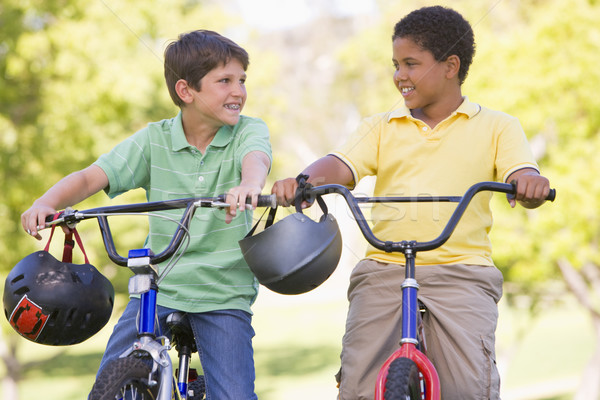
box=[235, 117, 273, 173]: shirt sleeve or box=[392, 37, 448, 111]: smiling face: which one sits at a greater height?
box=[392, 37, 448, 111]: smiling face

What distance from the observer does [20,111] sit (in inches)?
352

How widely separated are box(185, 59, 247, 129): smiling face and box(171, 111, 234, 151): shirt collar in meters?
0.04

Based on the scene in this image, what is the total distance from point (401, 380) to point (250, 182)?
0.95 metres

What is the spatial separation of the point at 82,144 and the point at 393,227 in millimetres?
6091

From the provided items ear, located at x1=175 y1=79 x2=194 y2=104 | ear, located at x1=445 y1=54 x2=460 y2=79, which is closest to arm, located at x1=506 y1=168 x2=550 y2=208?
ear, located at x1=445 y1=54 x2=460 y2=79

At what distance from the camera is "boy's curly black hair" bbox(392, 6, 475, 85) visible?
11.4 feet

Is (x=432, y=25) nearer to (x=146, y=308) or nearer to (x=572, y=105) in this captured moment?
(x=146, y=308)

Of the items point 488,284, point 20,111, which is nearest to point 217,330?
point 488,284

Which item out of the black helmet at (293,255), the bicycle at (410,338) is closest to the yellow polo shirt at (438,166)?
the bicycle at (410,338)

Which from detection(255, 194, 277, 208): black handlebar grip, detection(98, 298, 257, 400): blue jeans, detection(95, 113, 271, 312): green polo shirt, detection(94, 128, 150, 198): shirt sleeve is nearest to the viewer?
detection(255, 194, 277, 208): black handlebar grip

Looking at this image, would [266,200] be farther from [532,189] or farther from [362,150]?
[532,189]

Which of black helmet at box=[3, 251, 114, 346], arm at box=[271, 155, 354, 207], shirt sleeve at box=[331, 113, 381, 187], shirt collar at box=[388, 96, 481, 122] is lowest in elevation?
black helmet at box=[3, 251, 114, 346]

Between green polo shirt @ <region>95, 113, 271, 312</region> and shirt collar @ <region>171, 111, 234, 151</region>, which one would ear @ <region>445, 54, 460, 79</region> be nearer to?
green polo shirt @ <region>95, 113, 271, 312</region>

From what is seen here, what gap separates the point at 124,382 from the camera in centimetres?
249
